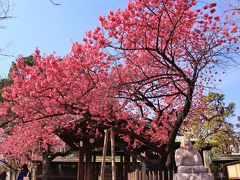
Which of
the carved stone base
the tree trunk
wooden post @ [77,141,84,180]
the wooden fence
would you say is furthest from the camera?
the tree trunk

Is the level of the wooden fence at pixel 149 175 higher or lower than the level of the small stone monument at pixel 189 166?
lower

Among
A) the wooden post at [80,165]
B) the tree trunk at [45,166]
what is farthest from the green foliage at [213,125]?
the tree trunk at [45,166]

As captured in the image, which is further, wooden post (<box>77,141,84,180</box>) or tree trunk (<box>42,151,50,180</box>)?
tree trunk (<box>42,151,50,180</box>)

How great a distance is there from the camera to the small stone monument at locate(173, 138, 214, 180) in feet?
27.6

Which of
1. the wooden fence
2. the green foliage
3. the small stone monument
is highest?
the green foliage

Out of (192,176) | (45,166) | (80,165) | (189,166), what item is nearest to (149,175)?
(189,166)

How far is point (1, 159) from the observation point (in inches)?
922

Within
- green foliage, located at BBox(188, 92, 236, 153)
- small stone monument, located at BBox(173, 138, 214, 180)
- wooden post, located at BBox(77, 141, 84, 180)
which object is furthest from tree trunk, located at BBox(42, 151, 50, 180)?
small stone monument, located at BBox(173, 138, 214, 180)

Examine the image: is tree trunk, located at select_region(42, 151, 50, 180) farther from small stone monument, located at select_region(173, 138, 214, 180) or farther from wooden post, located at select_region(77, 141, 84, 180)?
small stone monument, located at select_region(173, 138, 214, 180)

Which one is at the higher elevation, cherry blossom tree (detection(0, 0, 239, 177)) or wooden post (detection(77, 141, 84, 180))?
cherry blossom tree (detection(0, 0, 239, 177))

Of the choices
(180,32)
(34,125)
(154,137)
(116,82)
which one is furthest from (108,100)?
(34,125)

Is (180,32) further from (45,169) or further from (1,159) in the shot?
(1,159)

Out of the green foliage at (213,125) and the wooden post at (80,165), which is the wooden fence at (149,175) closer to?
the wooden post at (80,165)

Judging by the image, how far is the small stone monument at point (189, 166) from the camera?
8.40 metres
